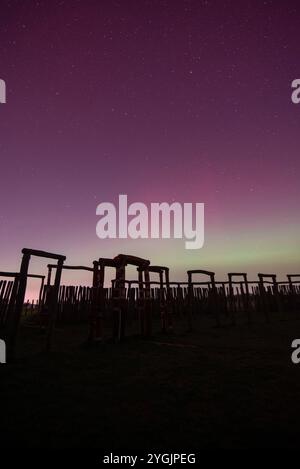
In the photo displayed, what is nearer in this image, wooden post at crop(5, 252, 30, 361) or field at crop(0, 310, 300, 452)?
field at crop(0, 310, 300, 452)

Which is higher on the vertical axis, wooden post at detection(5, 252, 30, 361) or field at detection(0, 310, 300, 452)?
wooden post at detection(5, 252, 30, 361)

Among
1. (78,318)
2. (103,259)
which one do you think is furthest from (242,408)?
(78,318)

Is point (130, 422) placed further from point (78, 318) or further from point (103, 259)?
point (78, 318)

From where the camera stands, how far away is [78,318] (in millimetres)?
15461

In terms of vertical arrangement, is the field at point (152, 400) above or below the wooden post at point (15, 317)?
below

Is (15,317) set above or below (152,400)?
above

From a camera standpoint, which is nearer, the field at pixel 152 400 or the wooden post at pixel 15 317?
the field at pixel 152 400

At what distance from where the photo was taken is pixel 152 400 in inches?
147

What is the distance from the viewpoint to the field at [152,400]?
2684 millimetres

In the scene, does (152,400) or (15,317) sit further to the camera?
(15,317)

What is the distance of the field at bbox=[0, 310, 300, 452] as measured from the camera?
2684mm

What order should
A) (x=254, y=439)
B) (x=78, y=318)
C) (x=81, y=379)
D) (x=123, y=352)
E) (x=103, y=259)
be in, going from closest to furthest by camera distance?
1. (x=254, y=439)
2. (x=81, y=379)
3. (x=123, y=352)
4. (x=103, y=259)
5. (x=78, y=318)
